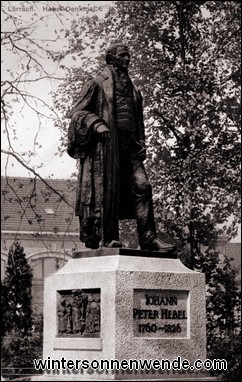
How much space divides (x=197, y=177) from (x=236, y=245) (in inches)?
1614

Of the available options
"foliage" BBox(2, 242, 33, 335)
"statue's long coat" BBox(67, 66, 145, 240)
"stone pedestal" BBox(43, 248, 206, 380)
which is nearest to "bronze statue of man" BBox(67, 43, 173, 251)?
"statue's long coat" BBox(67, 66, 145, 240)

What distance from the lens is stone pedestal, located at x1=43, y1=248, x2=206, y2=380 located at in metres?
8.79

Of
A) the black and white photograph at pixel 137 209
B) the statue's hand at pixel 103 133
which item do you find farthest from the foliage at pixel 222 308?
the statue's hand at pixel 103 133

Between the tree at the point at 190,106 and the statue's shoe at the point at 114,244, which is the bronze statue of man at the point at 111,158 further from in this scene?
the tree at the point at 190,106

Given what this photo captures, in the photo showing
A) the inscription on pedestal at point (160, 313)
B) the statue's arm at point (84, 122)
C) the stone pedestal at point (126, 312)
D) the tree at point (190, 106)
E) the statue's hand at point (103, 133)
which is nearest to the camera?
the stone pedestal at point (126, 312)

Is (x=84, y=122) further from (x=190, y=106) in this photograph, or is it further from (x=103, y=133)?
(x=190, y=106)

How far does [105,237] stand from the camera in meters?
9.57

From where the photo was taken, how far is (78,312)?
929 centimetres

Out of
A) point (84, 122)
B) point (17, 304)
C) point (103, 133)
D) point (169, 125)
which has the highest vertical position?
point (169, 125)

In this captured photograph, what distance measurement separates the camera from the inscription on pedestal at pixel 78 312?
9.05m

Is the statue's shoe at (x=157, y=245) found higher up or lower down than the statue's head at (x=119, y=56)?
lower down

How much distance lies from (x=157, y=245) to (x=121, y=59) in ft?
6.91

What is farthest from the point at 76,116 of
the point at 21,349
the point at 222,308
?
the point at 21,349

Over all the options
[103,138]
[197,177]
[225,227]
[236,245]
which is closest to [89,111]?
[103,138]
